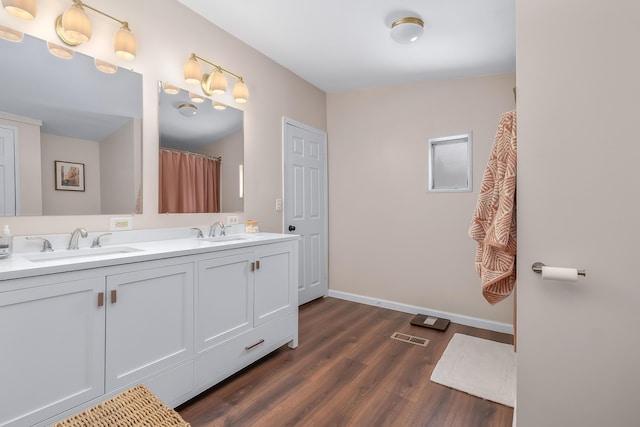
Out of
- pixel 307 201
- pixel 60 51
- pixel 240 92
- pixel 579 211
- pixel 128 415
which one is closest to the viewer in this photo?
pixel 128 415

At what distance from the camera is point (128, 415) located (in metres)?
0.87

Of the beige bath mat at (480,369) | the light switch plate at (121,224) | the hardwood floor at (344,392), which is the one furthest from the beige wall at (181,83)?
the beige bath mat at (480,369)

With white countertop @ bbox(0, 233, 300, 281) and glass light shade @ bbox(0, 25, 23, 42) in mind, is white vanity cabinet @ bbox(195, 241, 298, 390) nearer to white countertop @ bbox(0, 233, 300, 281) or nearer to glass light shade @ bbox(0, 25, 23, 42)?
white countertop @ bbox(0, 233, 300, 281)

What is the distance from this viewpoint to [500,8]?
6.99 feet

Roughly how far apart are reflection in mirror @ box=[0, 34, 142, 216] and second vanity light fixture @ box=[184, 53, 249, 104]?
1.17ft

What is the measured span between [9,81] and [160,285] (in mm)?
1256

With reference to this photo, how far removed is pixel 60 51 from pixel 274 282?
72.7 inches

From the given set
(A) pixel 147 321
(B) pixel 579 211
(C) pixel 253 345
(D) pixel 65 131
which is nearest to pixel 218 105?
(D) pixel 65 131

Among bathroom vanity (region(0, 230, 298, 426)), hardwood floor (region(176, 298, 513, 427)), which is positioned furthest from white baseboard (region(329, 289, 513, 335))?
bathroom vanity (region(0, 230, 298, 426))

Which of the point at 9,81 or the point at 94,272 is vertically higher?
the point at 9,81

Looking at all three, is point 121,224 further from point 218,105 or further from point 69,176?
point 218,105

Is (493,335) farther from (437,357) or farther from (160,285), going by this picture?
(160,285)

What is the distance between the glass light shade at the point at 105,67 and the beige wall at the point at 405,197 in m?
2.44

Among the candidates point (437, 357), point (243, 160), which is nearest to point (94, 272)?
point (243, 160)
